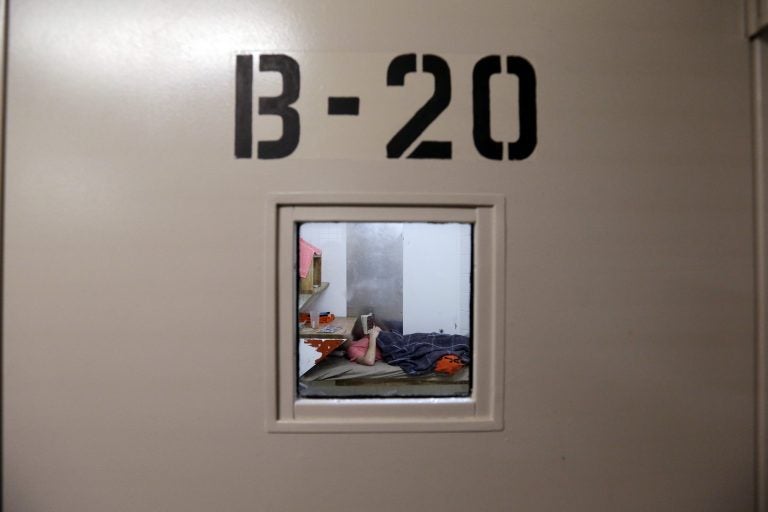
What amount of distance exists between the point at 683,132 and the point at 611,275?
509 mm

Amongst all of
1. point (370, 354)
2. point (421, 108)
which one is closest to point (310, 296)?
point (370, 354)

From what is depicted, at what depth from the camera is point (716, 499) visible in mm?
1130

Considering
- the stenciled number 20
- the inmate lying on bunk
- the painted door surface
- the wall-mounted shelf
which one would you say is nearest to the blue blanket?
the inmate lying on bunk

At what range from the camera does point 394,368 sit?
1750 mm

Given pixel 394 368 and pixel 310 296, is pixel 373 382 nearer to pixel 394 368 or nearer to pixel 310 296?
pixel 394 368

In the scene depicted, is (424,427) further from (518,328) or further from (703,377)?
(703,377)

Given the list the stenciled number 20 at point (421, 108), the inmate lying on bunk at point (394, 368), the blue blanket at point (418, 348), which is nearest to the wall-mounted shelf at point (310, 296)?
the inmate lying on bunk at point (394, 368)

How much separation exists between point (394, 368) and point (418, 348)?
0.78ft

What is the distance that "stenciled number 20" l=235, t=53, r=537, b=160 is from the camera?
3.60 feet

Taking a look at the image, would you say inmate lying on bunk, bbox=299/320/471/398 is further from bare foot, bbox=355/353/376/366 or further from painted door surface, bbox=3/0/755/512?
painted door surface, bbox=3/0/755/512

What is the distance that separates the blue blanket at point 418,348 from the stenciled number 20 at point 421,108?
3.39 ft

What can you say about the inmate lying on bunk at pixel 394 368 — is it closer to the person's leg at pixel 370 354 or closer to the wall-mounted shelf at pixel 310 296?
the person's leg at pixel 370 354

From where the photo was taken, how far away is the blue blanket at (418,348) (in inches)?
69.4

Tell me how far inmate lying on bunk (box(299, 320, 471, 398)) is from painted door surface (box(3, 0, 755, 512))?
0.16 m
